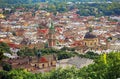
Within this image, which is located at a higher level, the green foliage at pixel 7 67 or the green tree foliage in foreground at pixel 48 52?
the green foliage at pixel 7 67

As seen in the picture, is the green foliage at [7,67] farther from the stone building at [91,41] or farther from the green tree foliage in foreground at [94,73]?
the stone building at [91,41]

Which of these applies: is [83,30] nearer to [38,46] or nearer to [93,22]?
[93,22]

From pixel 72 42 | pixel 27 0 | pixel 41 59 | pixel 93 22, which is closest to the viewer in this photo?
pixel 41 59

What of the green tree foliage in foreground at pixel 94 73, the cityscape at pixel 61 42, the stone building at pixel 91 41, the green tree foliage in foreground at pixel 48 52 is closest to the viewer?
the green tree foliage in foreground at pixel 94 73

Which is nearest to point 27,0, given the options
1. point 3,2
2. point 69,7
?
point 3,2

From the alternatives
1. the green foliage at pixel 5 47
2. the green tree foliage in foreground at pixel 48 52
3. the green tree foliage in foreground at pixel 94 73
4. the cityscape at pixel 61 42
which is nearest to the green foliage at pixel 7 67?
the cityscape at pixel 61 42

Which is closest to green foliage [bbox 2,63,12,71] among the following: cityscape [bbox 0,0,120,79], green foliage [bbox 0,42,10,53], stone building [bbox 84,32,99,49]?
cityscape [bbox 0,0,120,79]

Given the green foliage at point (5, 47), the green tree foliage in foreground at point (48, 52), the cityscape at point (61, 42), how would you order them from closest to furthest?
the cityscape at point (61, 42), the green tree foliage in foreground at point (48, 52), the green foliage at point (5, 47)

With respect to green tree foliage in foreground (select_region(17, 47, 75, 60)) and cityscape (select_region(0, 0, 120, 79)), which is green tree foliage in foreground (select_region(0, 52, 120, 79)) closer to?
cityscape (select_region(0, 0, 120, 79))
